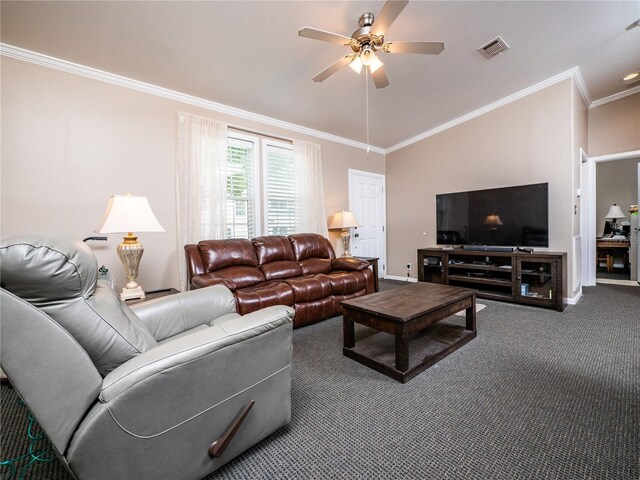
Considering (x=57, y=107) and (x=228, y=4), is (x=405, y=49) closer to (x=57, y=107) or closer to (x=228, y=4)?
(x=228, y=4)

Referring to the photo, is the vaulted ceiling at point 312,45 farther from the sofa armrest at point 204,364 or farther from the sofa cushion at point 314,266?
the sofa armrest at point 204,364

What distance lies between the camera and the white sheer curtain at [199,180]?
3168mm

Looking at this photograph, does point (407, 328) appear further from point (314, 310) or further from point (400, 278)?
point (400, 278)

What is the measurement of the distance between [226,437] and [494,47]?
12.0 ft

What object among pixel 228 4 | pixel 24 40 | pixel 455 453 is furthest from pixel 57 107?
pixel 455 453

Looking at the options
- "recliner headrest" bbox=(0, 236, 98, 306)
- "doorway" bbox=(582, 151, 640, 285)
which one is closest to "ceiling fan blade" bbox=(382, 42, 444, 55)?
"recliner headrest" bbox=(0, 236, 98, 306)

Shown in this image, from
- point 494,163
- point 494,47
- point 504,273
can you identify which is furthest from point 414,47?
point 504,273

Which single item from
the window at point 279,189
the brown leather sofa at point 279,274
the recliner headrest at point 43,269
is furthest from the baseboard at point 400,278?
the recliner headrest at point 43,269

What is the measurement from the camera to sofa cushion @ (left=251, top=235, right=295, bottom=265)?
3.29 meters

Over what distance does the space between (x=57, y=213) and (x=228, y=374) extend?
270cm

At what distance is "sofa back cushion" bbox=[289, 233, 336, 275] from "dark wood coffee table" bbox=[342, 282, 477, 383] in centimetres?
124

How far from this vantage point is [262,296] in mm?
2506

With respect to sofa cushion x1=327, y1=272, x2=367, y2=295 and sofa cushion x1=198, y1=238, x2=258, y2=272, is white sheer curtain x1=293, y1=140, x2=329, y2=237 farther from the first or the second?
sofa cushion x1=327, y1=272, x2=367, y2=295

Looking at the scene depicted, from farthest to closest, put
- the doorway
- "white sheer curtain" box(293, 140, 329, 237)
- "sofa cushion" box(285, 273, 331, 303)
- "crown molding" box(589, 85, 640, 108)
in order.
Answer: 1. the doorway
2. "white sheer curtain" box(293, 140, 329, 237)
3. "crown molding" box(589, 85, 640, 108)
4. "sofa cushion" box(285, 273, 331, 303)
